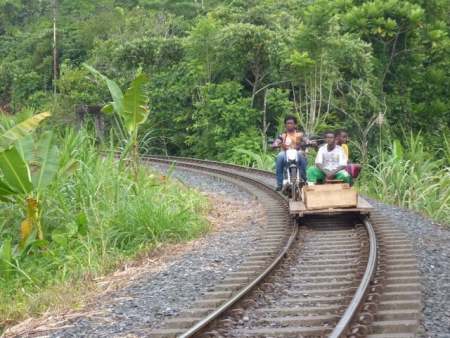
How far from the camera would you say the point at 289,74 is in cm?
2591

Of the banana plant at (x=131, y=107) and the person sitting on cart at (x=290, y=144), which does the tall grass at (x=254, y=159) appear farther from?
the banana plant at (x=131, y=107)

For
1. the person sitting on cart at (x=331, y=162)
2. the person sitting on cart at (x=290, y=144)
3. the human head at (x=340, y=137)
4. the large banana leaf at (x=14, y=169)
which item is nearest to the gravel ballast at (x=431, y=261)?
the person sitting on cart at (x=331, y=162)

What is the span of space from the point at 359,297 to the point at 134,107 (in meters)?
7.06

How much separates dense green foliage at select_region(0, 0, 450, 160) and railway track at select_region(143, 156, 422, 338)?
13067 mm

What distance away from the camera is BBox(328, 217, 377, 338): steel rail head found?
207 inches

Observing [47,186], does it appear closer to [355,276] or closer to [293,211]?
[293,211]

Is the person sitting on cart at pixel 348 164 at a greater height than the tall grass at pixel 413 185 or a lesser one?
greater

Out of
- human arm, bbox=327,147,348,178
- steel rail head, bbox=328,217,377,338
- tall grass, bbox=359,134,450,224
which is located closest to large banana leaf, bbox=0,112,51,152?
human arm, bbox=327,147,348,178

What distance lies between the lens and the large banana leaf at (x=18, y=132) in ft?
31.7

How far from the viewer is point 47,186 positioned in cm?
1069

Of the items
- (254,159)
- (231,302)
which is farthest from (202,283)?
(254,159)

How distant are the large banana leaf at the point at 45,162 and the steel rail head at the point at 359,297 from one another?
15.8 feet

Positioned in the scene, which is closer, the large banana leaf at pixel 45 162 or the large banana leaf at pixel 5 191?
the large banana leaf at pixel 5 191

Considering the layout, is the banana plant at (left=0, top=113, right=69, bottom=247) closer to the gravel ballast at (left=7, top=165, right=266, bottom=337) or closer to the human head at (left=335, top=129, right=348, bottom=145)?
the gravel ballast at (left=7, top=165, right=266, bottom=337)
